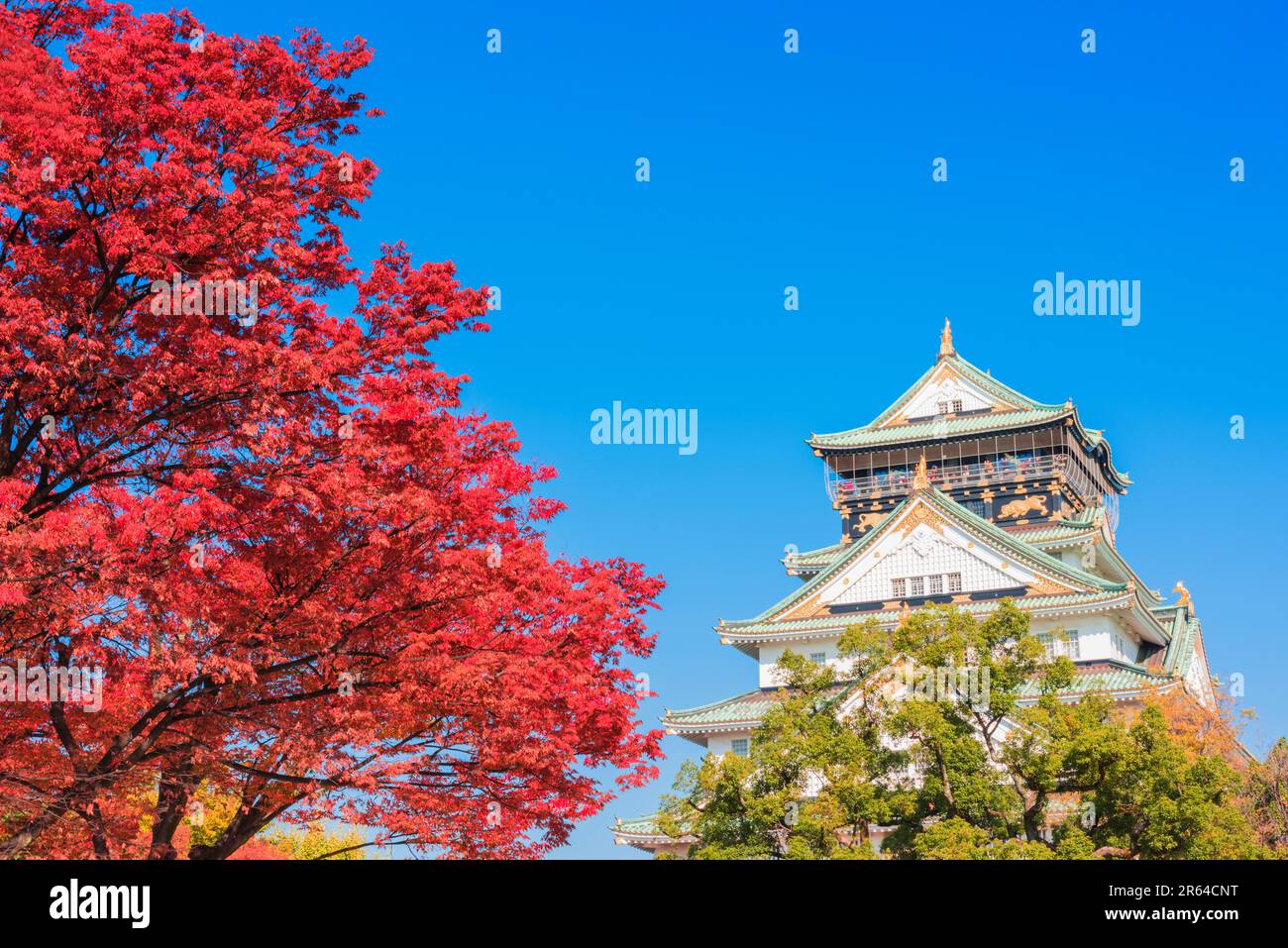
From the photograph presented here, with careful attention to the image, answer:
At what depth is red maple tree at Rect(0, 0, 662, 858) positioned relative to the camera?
11031 millimetres

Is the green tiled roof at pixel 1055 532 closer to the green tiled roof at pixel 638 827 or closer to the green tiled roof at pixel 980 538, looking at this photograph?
the green tiled roof at pixel 980 538

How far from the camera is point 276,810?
14.5 m

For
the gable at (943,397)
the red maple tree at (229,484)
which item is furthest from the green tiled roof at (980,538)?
the red maple tree at (229,484)

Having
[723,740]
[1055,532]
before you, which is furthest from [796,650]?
[1055,532]

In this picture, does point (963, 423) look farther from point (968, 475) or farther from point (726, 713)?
point (726, 713)

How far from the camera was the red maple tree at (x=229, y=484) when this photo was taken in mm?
11031

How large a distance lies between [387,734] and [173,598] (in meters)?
3.19

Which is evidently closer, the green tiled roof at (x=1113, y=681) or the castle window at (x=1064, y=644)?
the green tiled roof at (x=1113, y=681)

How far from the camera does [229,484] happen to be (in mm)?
11969

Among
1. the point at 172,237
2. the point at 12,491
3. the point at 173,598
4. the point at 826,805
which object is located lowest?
the point at 826,805

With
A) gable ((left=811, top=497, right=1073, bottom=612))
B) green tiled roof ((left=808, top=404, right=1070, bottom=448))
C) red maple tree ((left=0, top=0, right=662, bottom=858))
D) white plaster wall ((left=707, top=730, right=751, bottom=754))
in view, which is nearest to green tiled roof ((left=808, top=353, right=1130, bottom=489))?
green tiled roof ((left=808, top=404, right=1070, bottom=448))

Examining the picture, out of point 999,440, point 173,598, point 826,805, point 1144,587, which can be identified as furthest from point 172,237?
point 1144,587

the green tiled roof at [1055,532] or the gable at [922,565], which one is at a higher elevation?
the green tiled roof at [1055,532]
